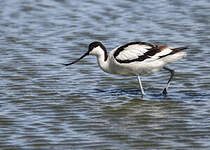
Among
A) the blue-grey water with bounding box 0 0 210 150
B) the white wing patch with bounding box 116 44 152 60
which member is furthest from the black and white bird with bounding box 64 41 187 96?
the blue-grey water with bounding box 0 0 210 150

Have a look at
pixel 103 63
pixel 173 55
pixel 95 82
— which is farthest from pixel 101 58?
pixel 173 55

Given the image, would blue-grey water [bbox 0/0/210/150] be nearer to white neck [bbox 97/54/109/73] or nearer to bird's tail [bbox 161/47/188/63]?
white neck [bbox 97/54/109/73]

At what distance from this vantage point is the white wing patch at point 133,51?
984 centimetres

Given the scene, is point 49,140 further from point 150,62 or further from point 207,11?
point 207,11

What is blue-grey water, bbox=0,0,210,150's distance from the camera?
7801 mm

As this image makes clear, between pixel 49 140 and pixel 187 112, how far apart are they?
222cm

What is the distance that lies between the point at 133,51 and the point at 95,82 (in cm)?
112

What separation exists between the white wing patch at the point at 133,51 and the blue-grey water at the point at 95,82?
24.3 inches

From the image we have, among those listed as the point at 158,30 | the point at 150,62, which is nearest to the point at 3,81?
the point at 150,62

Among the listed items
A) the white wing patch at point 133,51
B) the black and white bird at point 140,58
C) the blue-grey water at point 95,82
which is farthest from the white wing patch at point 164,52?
the blue-grey water at point 95,82

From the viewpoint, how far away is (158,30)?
1436 centimetres

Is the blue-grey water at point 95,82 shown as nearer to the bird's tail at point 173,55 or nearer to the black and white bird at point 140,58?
the black and white bird at point 140,58

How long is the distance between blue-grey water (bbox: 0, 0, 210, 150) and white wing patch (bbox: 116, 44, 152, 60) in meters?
0.62

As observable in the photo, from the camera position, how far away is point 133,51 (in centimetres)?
991
